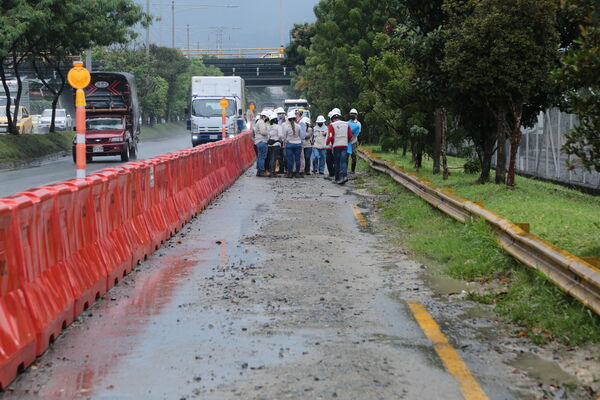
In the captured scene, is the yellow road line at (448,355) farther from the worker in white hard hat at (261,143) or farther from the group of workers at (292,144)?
the worker in white hard hat at (261,143)

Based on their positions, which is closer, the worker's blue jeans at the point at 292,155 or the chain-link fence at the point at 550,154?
the chain-link fence at the point at 550,154

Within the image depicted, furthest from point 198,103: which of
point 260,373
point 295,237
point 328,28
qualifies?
point 260,373

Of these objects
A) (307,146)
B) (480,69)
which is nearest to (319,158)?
(307,146)

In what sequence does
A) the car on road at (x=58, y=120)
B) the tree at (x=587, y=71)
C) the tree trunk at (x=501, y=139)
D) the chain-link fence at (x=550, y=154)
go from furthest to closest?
the car on road at (x=58, y=120) < the chain-link fence at (x=550, y=154) < the tree trunk at (x=501, y=139) < the tree at (x=587, y=71)

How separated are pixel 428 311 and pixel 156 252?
497 centimetres

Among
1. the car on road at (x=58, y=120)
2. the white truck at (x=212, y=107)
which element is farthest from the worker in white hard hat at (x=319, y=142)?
the car on road at (x=58, y=120)

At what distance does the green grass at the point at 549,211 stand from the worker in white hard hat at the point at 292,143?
7.39 meters

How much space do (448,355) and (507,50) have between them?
471 inches

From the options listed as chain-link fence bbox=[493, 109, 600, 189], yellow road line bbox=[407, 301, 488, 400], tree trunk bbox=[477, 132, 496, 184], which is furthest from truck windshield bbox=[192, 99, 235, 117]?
yellow road line bbox=[407, 301, 488, 400]

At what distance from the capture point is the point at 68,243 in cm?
870

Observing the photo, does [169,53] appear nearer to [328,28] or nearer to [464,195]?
[328,28]

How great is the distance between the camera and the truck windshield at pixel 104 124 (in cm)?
3772

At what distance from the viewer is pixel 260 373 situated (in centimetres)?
646

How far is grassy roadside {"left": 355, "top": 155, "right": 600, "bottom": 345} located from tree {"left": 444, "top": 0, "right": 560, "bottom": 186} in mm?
1850
